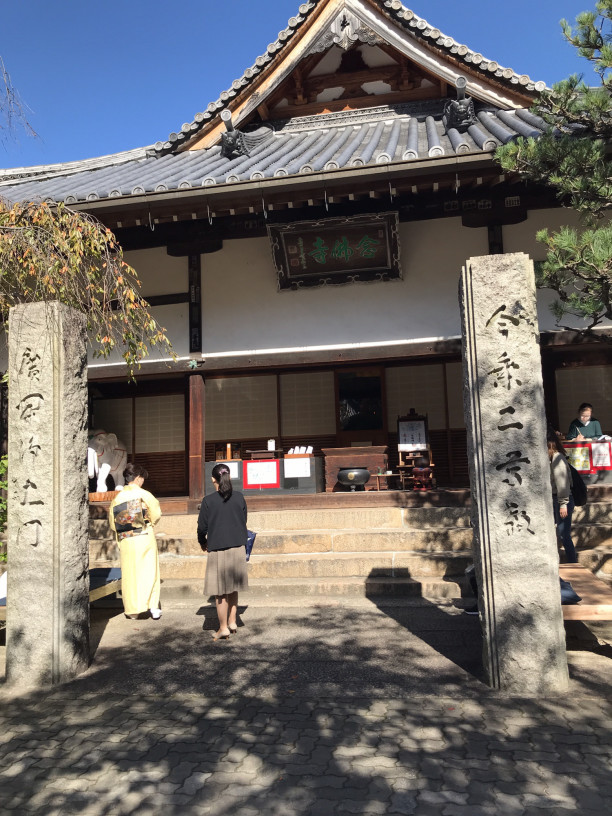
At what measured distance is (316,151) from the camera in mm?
9523

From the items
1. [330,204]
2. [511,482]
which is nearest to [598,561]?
[511,482]

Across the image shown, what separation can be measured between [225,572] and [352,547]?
2.74m

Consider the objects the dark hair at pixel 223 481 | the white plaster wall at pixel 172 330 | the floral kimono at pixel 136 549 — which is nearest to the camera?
the dark hair at pixel 223 481

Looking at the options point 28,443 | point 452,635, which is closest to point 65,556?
point 28,443

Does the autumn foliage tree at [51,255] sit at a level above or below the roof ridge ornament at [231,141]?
below

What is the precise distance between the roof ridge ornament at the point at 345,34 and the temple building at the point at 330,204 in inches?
0.9

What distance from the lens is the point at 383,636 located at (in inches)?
215

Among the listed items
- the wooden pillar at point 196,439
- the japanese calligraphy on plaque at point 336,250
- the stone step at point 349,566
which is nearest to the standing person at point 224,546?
the stone step at point 349,566

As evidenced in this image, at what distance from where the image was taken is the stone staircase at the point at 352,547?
7027mm

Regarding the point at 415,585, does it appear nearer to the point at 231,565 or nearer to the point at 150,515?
the point at 231,565

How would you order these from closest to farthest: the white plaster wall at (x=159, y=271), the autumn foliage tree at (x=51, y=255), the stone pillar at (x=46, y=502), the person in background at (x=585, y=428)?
the stone pillar at (x=46, y=502) → the autumn foliage tree at (x=51, y=255) → the person in background at (x=585, y=428) → the white plaster wall at (x=159, y=271)

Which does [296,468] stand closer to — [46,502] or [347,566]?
[347,566]

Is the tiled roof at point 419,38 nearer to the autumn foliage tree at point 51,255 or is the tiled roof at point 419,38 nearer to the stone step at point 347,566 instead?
the autumn foliage tree at point 51,255

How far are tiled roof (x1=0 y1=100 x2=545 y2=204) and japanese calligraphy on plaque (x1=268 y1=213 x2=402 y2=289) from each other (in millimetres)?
900
